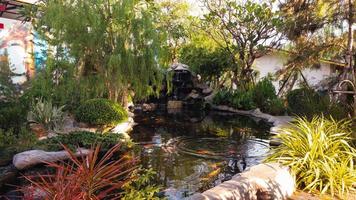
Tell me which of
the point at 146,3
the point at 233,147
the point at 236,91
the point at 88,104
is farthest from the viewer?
the point at 236,91

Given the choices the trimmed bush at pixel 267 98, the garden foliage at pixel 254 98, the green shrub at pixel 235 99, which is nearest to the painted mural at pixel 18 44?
the green shrub at pixel 235 99

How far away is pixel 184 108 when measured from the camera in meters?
18.2

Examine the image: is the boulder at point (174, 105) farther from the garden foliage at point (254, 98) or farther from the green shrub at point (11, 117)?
the green shrub at point (11, 117)

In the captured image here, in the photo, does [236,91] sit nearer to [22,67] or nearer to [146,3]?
[146,3]

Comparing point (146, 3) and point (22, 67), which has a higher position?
point (146, 3)

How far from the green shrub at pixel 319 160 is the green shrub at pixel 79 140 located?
4.30 metres

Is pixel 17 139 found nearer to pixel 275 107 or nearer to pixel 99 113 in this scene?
pixel 99 113

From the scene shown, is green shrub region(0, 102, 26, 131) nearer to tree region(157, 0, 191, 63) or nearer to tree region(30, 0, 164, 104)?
tree region(30, 0, 164, 104)

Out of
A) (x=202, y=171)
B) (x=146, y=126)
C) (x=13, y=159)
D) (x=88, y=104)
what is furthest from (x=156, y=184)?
(x=146, y=126)

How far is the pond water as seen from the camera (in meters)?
6.14

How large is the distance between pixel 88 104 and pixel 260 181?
7.03 metres

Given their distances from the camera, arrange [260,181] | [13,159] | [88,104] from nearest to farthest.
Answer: [260,181]
[13,159]
[88,104]

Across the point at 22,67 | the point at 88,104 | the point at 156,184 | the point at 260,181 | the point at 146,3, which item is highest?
the point at 146,3

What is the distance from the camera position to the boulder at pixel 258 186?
142 inches
